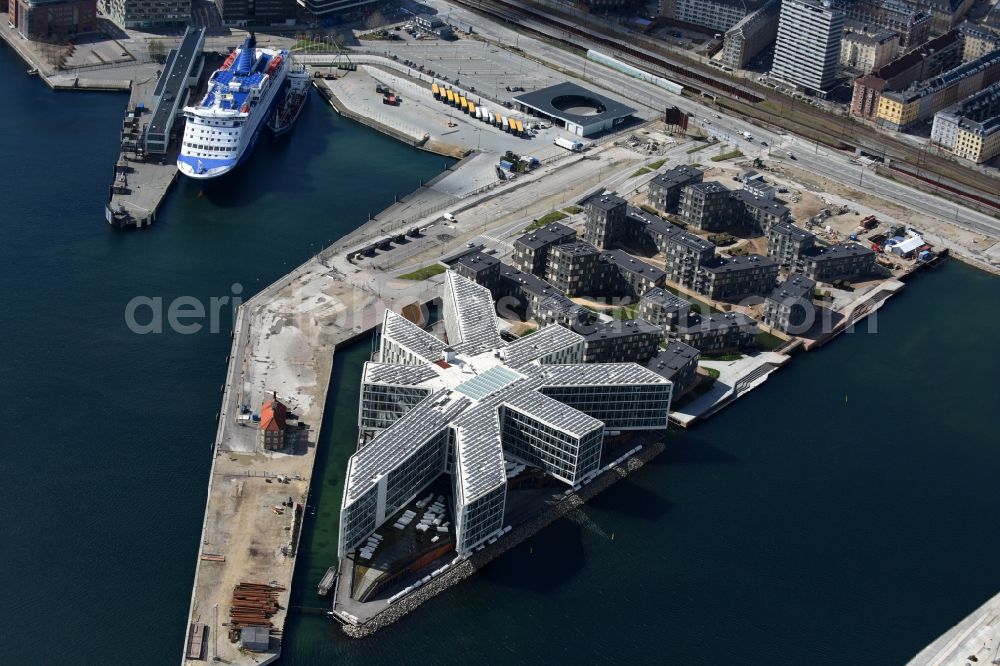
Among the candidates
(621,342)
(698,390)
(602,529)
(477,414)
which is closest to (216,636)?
(477,414)

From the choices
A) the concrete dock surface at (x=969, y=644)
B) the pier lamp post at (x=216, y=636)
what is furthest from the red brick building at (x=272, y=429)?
the concrete dock surface at (x=969, y=644)

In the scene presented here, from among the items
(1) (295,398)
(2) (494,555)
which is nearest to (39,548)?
(1) (295,398)

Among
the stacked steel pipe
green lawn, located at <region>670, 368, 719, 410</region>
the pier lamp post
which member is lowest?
the pier lamp post

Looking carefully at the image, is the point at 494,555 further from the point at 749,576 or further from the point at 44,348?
the point at 44,348

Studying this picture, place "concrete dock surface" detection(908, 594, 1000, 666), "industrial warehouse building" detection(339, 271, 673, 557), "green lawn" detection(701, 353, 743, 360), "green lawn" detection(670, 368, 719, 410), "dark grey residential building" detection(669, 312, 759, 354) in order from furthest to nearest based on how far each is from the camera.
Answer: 1. "green lawn" detection(701, 353, 743, 360)
2. "dark grey residential building" detection(669, 312, 759, 354)
3. "green lawn" detection(670, 368, 719, 410)
4. "industrial warehouse building" detection(339, 271, 673, 557)
5. "concrete dock surface" detection(908, 594, 1000, 666)

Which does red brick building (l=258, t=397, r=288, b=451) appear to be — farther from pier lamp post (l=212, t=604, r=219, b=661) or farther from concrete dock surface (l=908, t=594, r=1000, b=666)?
concrete dock surface (l=908, t=594, r=1000, b=666)

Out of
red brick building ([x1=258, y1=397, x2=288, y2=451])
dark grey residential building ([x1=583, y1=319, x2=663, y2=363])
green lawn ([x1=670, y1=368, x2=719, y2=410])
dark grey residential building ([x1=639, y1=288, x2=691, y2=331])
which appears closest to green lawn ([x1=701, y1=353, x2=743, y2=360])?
green lawn ([x1=670, y1=368, x2=719, y2=410])
